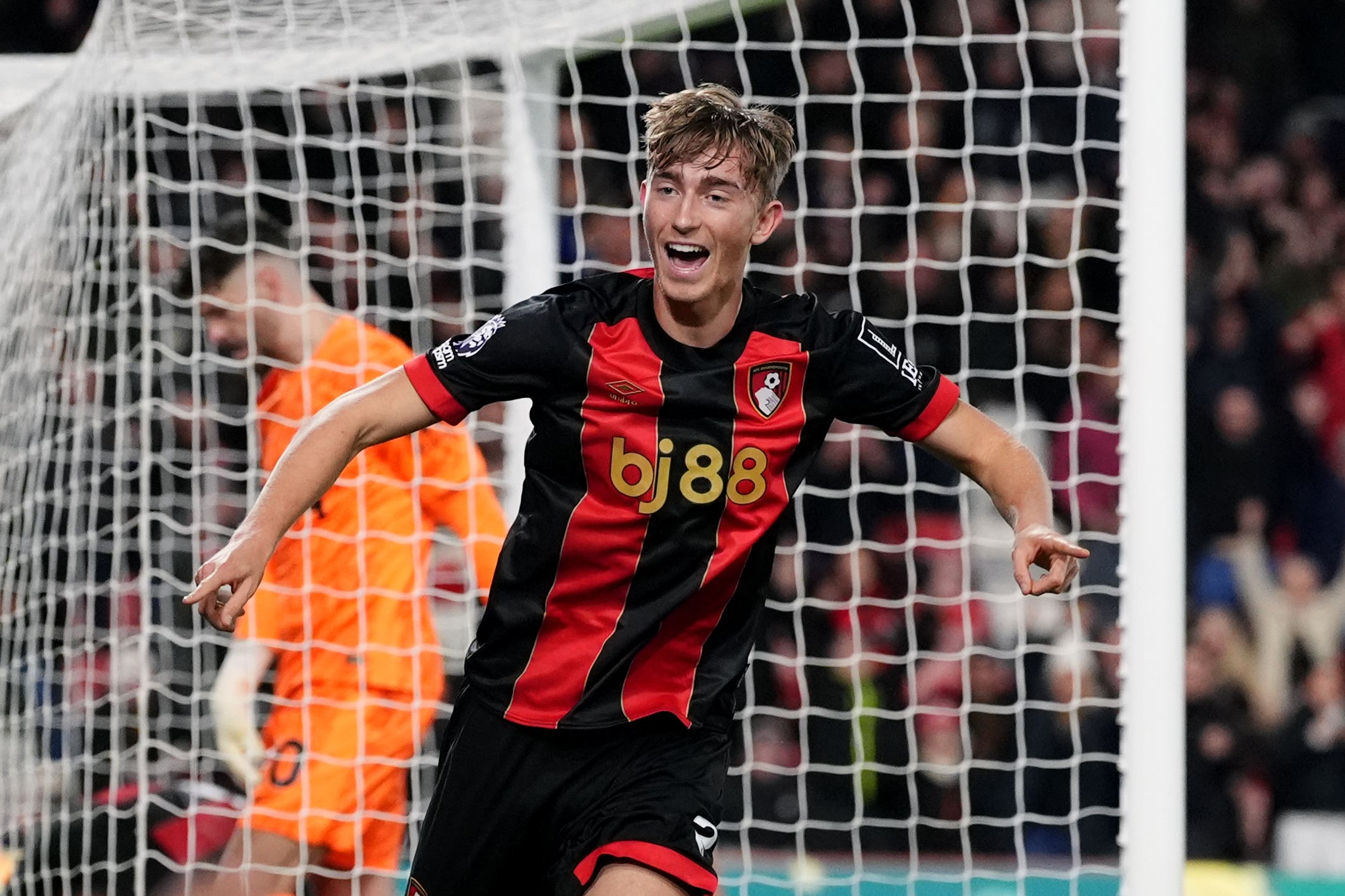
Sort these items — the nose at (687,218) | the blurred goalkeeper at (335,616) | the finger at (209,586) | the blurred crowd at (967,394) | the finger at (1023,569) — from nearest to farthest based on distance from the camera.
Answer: the finger at (209,586) → the finger at (1023,569) → the nose at (687,218) → the blurred goalkeeper at (335,616) → the blurred crowd at (967,394)

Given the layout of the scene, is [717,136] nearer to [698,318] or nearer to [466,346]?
[698,318]

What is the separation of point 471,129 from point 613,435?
3030 millimetres

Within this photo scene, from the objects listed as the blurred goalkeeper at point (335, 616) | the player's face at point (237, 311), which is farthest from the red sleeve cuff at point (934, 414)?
the player's face at point (237, 311)

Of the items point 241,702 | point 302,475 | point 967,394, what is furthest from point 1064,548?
point 967,394

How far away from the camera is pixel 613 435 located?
8.32ft

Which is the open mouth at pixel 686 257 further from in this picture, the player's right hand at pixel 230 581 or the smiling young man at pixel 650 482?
the player's right hand at pixel 230 581

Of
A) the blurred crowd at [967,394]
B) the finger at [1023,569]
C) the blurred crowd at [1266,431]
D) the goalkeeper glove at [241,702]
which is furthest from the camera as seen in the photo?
the blurred crowd at [1266,431]

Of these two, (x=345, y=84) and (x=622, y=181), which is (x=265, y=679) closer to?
(x=345, y=84)

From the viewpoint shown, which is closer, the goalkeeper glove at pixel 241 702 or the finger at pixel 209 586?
the finger at pixel 209 586

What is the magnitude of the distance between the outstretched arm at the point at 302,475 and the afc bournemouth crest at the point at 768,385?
0.50m

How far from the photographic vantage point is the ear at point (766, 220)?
2.56 metres

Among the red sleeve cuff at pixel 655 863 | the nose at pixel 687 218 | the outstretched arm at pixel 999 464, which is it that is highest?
the nose at pixel 687 218

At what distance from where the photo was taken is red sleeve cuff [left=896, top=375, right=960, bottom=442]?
2.63 meters

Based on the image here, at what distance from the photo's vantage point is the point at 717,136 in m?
2.49
